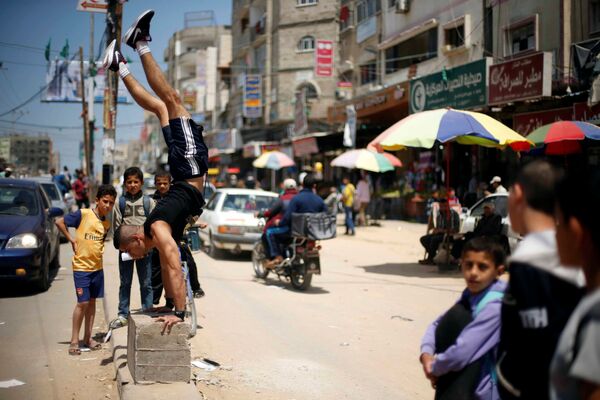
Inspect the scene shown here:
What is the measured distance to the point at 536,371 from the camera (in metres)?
2.39

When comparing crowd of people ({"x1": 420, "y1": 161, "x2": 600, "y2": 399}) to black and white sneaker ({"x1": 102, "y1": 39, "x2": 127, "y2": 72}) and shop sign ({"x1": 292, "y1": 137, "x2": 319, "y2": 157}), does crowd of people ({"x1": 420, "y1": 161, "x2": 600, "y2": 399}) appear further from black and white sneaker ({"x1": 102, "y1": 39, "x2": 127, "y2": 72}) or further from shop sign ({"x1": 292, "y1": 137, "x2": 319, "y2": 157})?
shop sign ({"x1": 292, "y1": 137, "x2": 319, "y2": 157})

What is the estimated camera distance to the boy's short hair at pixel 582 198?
202cm

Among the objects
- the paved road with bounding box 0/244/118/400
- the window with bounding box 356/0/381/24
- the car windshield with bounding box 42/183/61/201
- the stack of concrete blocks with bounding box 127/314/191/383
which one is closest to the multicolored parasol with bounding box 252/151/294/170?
the window with bounding box 356/0/381/24

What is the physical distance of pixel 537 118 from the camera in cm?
1808

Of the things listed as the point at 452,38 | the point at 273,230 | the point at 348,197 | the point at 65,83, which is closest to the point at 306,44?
the point at 65,83

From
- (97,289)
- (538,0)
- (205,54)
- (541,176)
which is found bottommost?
(97,289)

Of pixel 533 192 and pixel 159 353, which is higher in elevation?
pixel 533 192

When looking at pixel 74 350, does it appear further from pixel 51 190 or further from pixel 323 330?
pixel 51 190

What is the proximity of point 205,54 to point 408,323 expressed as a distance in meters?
61.1

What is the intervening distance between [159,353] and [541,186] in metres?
3.83

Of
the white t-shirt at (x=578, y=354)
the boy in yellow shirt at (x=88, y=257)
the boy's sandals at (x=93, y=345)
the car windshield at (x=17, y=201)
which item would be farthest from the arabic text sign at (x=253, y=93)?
the white t-shirt at (x=578, y=354)

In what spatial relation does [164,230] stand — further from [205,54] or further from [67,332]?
[205,54]

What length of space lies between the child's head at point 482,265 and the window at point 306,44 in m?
41.0

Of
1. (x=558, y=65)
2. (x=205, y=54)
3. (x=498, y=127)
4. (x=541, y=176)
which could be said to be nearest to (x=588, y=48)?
(x=558, y=65)
